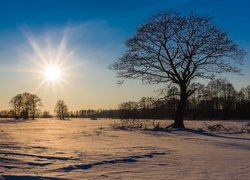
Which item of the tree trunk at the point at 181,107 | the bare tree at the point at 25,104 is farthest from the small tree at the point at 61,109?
the tree trunk at the point at 181,107

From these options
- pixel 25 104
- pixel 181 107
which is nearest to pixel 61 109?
pixel 25 104

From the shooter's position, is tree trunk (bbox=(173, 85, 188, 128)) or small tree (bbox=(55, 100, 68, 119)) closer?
tree trunk (bbox=(173, 85, 188, 128))

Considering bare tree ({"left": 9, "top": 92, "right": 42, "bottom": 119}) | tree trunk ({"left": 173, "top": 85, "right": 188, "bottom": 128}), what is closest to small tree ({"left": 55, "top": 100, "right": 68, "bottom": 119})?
bare tree ({"left": 9, "top": 92, "right": 42, "bottom": 119})

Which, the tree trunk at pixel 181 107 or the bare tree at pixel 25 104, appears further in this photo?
the bare tree at pixel 25 104

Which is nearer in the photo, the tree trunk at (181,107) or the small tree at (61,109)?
the tree trunk at (181,107)

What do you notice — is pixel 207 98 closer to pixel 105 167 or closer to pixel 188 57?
pixel 188 57

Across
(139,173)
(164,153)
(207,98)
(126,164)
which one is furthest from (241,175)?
(207,98)

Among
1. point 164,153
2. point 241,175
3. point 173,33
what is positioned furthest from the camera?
point 173,33

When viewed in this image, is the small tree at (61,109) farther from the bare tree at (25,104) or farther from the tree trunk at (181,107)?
the tree trunk at (181,107)

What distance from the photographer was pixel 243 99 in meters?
103

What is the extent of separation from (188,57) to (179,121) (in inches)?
223

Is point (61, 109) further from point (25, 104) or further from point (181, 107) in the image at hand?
point (181, 107)

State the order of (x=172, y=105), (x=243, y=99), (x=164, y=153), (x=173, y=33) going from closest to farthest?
1. (x=164, y=153)
2. (x=173, y=33)
3. (x=172, y=105)
4. (x=243, y=99)

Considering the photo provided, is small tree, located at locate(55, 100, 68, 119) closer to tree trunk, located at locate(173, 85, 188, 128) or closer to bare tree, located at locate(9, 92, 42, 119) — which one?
bare tree, located at locate(9, 92, 42, 119)
